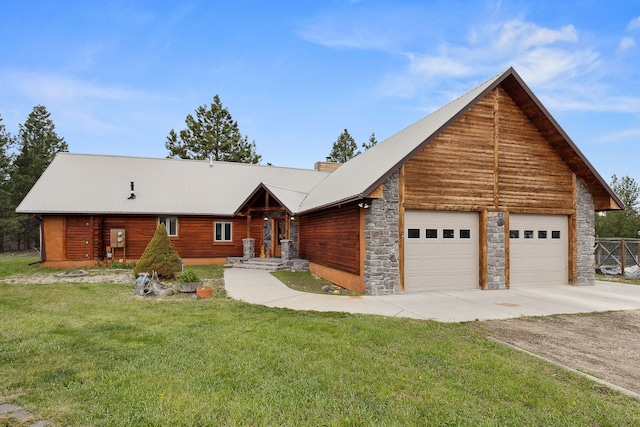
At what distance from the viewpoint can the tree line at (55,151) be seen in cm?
3291

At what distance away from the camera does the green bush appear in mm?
12445

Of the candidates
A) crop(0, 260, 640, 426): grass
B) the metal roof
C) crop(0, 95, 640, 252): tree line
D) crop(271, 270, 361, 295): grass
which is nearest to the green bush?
crop(271, 270, 361, 295): grass

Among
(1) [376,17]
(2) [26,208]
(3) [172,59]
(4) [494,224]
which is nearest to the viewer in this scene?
(4) [494,224]

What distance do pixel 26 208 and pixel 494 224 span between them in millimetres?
20852

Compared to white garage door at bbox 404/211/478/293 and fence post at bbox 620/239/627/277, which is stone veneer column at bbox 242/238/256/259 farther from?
fence post at bbox 620/239/627/277

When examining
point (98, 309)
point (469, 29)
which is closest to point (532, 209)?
point (469, 29)

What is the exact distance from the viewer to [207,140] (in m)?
36.3

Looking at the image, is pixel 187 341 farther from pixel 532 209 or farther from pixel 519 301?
pixel 532 209

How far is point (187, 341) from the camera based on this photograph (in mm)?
5594

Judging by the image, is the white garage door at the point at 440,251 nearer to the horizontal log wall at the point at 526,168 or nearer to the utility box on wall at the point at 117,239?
the horizontal log wall at the point at 526,168

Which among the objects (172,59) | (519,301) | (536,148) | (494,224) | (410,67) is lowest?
(519,301)

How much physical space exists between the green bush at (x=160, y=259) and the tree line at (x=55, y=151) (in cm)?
2372

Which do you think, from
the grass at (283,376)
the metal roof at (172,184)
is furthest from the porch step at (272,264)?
the grass at (283,376)

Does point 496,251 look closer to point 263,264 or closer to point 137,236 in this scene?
point 263,264
